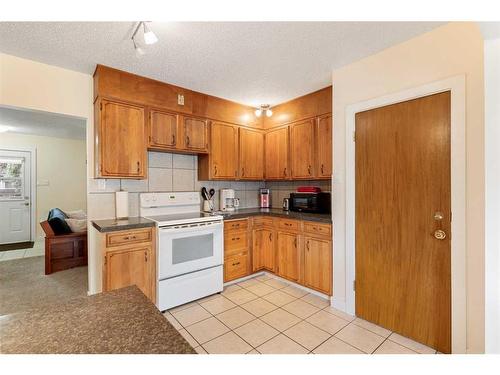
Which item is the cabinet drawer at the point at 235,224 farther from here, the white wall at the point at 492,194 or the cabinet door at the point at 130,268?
the white wall at the point at 492,194

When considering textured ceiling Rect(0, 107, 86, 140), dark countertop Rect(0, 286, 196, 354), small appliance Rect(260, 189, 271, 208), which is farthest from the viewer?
small appliance Rect(260, 189, 271, 208)

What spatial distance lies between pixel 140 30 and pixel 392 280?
2935mm

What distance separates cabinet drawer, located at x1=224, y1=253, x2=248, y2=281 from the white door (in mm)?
5105

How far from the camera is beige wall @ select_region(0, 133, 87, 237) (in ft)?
17.6

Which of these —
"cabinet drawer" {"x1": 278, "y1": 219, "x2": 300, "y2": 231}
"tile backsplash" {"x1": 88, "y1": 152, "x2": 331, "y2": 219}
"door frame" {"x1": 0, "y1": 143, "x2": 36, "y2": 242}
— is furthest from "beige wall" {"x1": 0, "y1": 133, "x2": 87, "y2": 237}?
"cabinet drawer" {"x1": 278, "y1": 219, "x2": 300, "y2": 231}

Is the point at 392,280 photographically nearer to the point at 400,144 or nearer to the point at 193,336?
the point at 400,144

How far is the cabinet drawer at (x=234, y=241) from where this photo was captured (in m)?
3.00

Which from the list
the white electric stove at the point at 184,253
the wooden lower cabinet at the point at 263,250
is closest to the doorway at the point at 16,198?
the white electric stove at the point at 184,253

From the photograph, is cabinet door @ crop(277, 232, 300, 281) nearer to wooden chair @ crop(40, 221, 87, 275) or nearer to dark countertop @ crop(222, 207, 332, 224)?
dark countertop @ crop(222, 207, 332, 224)

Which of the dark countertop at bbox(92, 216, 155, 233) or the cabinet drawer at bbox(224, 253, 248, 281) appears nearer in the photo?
the dark countertop at bbox(92, 216, 155, 233)

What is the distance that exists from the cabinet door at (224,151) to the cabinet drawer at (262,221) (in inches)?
26.8

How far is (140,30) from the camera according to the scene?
1.85 meters

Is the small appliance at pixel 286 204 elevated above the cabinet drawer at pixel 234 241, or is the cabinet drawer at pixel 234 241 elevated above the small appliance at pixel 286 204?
the small appliance at pixel 286 204
